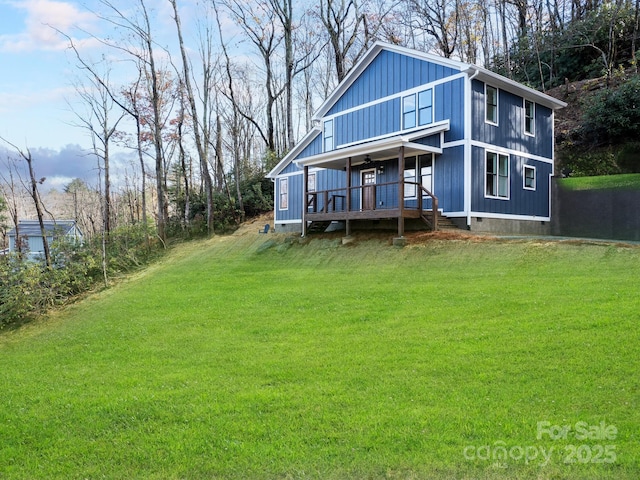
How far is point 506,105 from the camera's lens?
17.6 meters

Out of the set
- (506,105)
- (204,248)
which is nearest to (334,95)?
(506,105)

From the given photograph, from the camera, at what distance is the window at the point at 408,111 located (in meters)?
17.7

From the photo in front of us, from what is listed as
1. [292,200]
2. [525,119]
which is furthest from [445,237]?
[292,200]

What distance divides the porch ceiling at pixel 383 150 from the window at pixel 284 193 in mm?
4175

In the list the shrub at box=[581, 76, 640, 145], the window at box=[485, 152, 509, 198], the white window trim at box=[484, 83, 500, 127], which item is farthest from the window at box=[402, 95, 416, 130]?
the shrub at box=[581, 76, 640, 145]

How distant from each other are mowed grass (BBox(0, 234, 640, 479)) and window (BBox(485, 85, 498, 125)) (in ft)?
23.0

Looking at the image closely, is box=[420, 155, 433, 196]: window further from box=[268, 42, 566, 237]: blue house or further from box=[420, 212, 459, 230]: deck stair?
box=[420, 212, 459, 230]: deck stair

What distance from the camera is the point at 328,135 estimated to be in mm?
21312

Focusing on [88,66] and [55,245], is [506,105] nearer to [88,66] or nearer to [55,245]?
[55,245]

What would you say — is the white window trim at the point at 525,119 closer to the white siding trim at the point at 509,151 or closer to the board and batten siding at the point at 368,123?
the white siding trim at the point at 509,151

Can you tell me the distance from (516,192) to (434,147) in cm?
382

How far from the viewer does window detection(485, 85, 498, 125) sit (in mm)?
16822

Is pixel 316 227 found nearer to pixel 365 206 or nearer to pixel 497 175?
pixel 365 206

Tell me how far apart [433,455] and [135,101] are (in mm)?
32613
